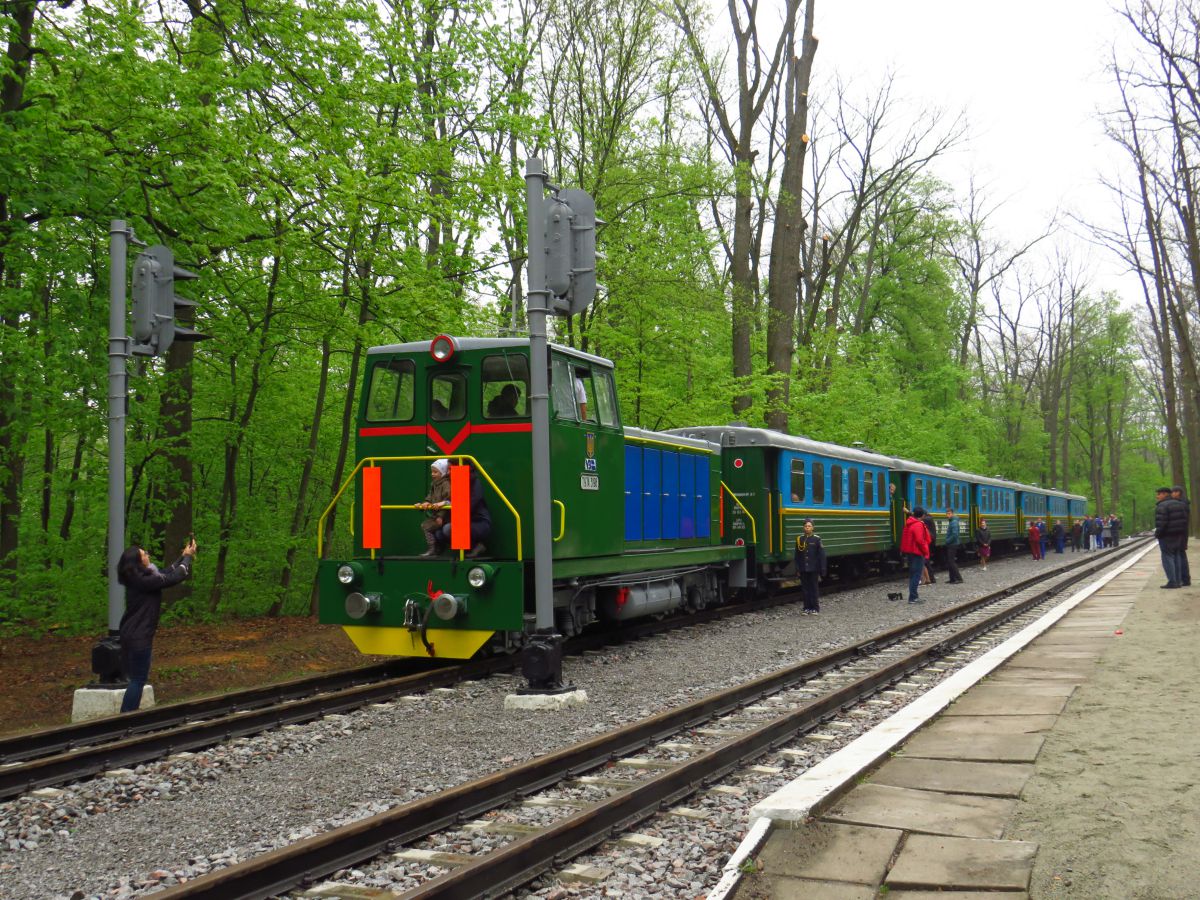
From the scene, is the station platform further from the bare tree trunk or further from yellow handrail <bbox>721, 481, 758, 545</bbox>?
the bare tree trunk

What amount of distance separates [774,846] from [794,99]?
983 inches

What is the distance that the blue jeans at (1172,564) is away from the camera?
18.0 metres

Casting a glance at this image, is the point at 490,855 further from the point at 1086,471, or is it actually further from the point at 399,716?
the point at 1086,471

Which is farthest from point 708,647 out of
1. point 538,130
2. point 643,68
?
point 643,68

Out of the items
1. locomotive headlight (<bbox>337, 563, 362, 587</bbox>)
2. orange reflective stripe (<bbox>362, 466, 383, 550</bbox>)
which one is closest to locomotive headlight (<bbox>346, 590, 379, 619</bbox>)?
locomotive headlight (<bbox>337, 563, 362, 587</bbox>)

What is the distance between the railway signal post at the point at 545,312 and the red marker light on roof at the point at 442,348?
1675 mm

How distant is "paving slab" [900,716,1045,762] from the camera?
5969mm

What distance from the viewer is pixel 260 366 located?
48.7 ft

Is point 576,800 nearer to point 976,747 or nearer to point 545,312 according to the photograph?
point 976,747

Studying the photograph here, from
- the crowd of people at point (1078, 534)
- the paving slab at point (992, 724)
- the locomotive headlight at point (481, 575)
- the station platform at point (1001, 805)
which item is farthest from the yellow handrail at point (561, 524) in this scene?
the crowd of people at point (1078, 534)

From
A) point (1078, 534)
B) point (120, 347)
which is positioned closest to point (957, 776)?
point (120, 347)

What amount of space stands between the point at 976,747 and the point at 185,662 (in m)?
8.31

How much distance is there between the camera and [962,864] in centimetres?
409

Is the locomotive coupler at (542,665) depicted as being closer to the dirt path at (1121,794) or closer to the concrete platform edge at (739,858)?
the dirt path at (1121,794)
